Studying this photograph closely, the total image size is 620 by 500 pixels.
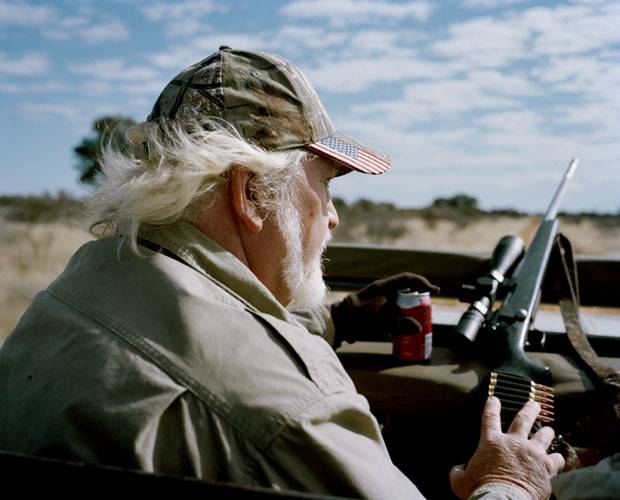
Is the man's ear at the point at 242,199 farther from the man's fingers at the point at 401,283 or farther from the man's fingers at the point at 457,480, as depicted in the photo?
the man's fingers at the point at 401,283

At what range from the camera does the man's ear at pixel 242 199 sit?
1744 millimetres

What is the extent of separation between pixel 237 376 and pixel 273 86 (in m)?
0.81

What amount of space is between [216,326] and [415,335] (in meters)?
1.54

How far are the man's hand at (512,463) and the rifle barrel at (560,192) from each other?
229cm

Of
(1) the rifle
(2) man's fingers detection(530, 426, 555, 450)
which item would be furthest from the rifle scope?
(2) man's fingers detection(530, 426, 555, 450)

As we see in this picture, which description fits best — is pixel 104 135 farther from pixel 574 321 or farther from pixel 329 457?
pixel 574 321

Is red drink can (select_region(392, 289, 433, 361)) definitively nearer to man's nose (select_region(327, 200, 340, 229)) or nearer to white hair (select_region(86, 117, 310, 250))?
man's nose (select_region(327, 200, 340, 229))

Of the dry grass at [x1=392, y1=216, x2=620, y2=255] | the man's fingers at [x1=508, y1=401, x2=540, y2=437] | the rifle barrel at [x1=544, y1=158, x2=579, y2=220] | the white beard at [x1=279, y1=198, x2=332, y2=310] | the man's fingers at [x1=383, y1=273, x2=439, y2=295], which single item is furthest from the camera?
the dry grass at [x1=392, y1=216, x2=620, y2=255]

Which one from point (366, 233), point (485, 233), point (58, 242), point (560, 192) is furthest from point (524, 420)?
point (485, 233)

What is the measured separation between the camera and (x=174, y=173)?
1702 millimetres

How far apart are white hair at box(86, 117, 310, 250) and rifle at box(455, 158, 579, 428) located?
109 cm

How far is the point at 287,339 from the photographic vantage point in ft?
4.58

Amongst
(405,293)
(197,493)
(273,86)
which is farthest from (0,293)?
(197,493)

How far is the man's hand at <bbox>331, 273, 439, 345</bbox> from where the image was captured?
310 centimetres
